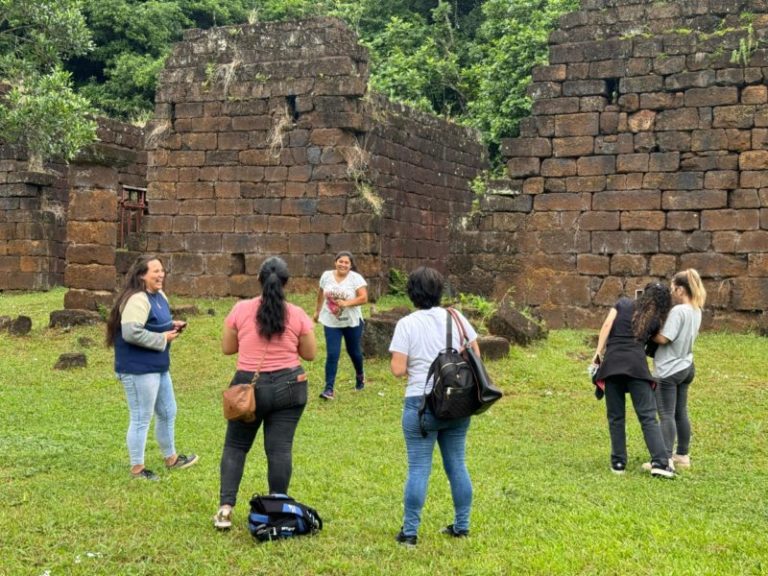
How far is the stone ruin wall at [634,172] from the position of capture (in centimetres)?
1330

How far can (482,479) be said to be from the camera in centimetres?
720

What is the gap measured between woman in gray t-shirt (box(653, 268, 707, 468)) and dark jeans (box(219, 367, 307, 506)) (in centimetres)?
297

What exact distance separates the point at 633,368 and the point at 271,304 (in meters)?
2.85

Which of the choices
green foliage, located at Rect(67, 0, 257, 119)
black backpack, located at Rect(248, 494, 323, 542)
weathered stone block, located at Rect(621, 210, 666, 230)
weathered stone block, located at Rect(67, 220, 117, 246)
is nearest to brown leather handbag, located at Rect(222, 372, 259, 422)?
black backpack, located at Rect(248, 494, 323, 542)

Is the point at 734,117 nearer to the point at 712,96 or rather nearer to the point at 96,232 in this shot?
the point at 712,96

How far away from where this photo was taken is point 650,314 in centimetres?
731

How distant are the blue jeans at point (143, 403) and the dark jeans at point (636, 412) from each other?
10.4 ft

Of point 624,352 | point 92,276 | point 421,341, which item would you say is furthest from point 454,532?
point 92,276

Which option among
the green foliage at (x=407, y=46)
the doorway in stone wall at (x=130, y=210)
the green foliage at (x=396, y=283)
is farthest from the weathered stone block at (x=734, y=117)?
the doorway in stone wall at (x=130, y=210)

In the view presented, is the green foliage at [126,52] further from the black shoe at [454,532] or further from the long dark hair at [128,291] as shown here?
the black shoe at [454,532]

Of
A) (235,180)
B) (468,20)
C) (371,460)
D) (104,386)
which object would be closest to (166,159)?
(235,180)

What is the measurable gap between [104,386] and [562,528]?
6665mm

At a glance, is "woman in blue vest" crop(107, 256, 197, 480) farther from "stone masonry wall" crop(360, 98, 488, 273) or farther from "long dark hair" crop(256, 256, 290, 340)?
"stone masonry wall" crop(360, 98, 488, 273)

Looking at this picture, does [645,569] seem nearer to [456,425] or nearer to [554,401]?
[456,425]
